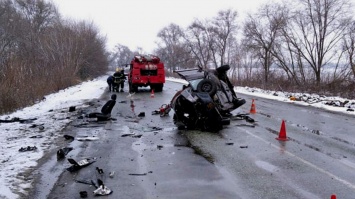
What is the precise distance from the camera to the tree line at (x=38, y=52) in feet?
50.4

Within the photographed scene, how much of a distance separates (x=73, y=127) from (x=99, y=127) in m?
0.76

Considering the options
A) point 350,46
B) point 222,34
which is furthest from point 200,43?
point 350,46

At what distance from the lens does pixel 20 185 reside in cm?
504

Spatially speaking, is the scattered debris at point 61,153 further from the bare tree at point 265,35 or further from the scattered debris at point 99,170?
the bare tree at point 265,35

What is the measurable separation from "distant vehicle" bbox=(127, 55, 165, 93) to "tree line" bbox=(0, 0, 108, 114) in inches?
238

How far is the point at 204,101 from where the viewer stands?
9227 mm

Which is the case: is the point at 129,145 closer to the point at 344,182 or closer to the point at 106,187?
the point at 106,187

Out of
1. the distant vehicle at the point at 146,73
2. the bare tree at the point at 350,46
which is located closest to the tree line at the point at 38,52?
the distant vehicle at the point at 146,73

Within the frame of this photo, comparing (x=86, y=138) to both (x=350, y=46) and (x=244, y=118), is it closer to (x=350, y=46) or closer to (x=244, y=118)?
(x=244, y=118)

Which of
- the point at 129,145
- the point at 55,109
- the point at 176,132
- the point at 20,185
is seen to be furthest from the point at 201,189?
the point at 55,109

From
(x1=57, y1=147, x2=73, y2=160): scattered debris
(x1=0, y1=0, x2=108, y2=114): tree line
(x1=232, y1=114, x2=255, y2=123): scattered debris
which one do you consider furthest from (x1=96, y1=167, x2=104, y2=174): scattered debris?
(x1=0, y1=0, x2=108, y2=114): tree line

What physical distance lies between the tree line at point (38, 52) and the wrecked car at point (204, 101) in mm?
7994

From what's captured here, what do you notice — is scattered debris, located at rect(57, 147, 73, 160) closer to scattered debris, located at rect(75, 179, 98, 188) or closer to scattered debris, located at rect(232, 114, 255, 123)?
scattered debris, located at rect(75, 179, 98, 188)

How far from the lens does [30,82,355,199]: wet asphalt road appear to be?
4785 millimetres
